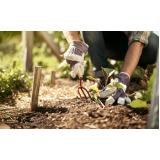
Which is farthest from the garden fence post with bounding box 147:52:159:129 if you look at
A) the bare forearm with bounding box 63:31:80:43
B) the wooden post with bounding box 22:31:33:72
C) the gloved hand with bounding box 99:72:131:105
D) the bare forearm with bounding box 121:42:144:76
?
the wooden post with bounding box 22:31:33:72

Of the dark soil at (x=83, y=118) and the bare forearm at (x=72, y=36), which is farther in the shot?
the bare forearm at (x=72, y=36)

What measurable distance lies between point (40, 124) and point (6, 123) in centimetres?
33

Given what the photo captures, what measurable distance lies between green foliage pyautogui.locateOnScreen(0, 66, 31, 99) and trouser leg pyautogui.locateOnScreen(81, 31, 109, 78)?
103 cm

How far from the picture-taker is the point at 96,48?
222cm

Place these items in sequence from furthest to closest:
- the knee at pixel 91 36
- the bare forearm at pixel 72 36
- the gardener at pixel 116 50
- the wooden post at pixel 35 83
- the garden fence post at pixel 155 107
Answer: the knee at pixel 91 36, the bare forearm at pixel 72 36, the gardener at pixel 116 50, the wooden post at pixel 35 83, the garden fence post at pixel 155 107

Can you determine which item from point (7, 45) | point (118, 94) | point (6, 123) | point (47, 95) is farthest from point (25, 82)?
point (7, 45)

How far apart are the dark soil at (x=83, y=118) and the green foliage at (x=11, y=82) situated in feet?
2.41

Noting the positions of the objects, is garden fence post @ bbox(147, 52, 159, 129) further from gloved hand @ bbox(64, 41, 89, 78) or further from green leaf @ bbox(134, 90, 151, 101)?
gloved hand @ bbox(64, 41, 89, 78)

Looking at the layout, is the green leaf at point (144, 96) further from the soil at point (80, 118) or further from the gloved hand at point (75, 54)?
the gloved hand at point (75, 54)

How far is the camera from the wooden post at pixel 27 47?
3.74 m

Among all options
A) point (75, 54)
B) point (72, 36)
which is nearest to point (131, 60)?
point (75, 54)

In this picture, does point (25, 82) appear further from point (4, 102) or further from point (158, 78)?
point (158, 78)

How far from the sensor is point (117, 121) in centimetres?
111

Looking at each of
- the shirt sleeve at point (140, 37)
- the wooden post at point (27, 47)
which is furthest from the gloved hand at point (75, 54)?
the wooden post at point (27, 47)
